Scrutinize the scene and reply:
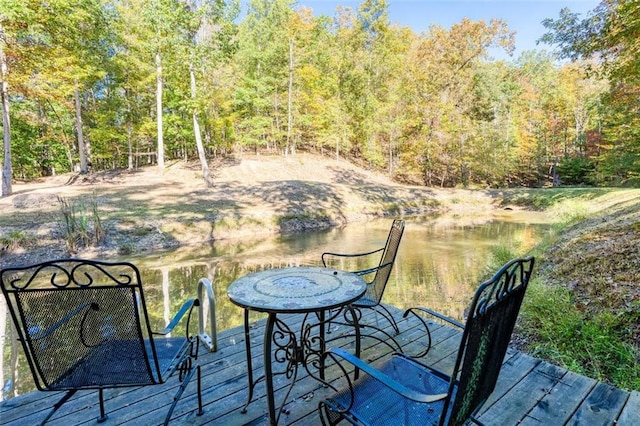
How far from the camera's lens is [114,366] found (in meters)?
1.58

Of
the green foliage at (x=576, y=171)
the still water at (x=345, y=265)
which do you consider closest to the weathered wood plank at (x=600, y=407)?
the still water at (x=345, y=265)

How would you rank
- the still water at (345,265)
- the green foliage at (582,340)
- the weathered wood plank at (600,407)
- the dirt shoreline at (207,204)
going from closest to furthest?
the weathered wood plank at (600,407)
the green foliage at (582,340)
the still water at (345,265)
the dirt shoreline at (207,204)

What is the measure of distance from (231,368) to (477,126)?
68.4ft

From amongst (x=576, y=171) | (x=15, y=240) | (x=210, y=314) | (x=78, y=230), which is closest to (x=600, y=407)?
(x=210, y=314)

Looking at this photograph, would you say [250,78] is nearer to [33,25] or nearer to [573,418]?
[33,25]

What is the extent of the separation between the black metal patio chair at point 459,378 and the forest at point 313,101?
13060mm

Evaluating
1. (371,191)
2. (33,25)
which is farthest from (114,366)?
(371,191)

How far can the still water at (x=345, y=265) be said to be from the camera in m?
4.38

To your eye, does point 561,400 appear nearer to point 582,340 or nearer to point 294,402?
point 582,340

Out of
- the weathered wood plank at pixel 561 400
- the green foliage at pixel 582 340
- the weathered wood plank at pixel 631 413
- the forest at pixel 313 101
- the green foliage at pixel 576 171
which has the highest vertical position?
the forest at pixel 313 101

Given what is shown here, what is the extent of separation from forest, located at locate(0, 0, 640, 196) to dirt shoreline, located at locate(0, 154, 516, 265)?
4.95ft

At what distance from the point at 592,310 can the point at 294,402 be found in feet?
10.2

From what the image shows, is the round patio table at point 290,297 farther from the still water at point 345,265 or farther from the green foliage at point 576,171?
the green foliage at point 576,171

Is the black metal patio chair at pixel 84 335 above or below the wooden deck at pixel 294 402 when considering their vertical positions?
above
